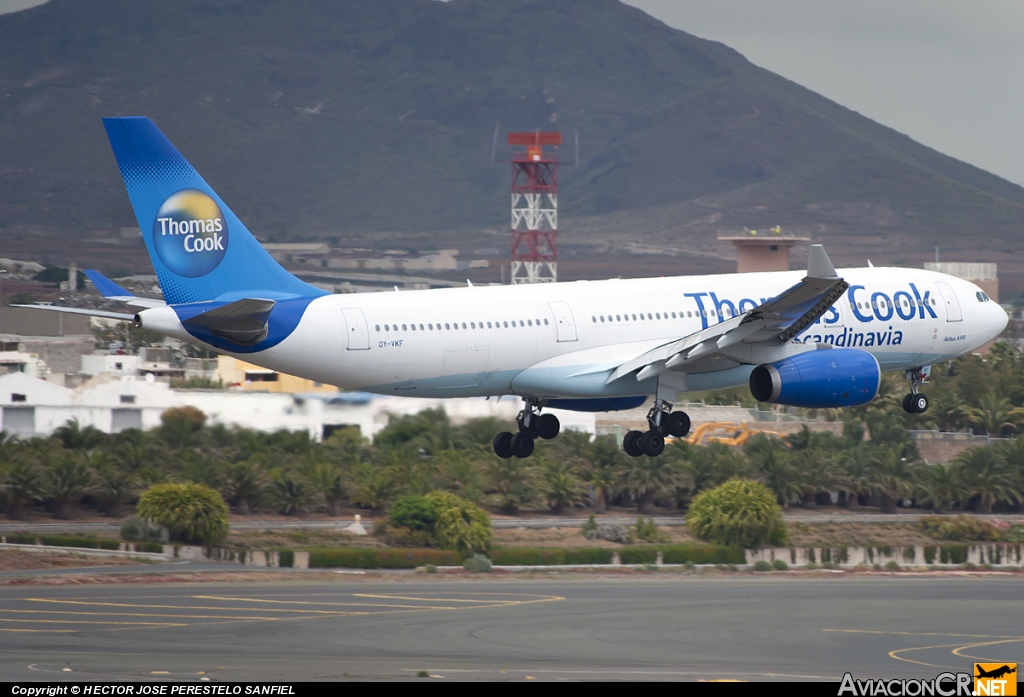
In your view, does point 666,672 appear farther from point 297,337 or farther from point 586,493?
point 586,493

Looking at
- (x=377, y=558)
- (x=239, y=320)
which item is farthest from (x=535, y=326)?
(x=377, y=558)

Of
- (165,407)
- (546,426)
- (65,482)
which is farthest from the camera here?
(165,407)

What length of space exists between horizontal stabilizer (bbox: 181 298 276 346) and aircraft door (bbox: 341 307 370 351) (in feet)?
7.27

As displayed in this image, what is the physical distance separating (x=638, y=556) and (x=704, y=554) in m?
4.27

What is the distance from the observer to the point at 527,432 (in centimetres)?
4816

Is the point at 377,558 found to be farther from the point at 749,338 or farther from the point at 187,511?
the point at 749,338

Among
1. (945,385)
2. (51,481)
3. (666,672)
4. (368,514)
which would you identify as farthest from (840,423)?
(666,672)

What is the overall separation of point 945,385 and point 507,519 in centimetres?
4224

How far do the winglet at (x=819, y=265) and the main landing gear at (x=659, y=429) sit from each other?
20.6 feet

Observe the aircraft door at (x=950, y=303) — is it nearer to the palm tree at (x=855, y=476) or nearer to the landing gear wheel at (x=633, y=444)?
the landing gear wheel at (x=633, y=444)

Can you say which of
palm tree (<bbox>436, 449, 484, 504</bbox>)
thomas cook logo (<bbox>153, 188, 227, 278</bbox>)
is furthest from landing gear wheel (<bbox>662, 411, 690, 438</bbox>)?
palm tree (<bbox>436, 449, 484, 504</bbox>)

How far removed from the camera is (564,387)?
1794 inches

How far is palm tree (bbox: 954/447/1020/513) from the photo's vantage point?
9706cm

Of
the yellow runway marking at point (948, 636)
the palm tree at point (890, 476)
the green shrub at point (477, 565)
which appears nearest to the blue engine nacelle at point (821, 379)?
the yellow runway marking at point (948, 636)
